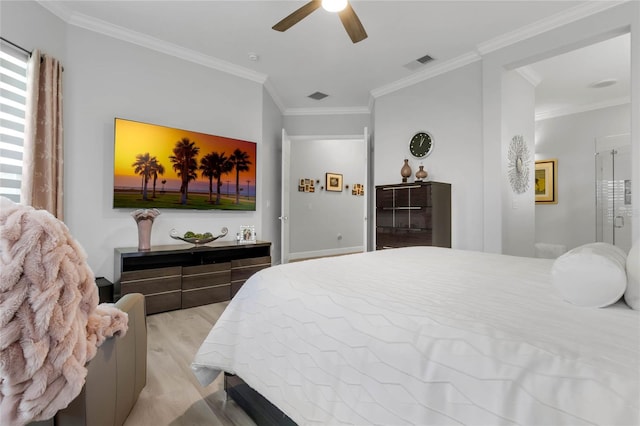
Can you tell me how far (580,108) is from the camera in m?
5.02

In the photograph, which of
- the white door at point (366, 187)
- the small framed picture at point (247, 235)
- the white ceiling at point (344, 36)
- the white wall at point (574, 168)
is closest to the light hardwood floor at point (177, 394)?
the small framed picture at point (247, 235)

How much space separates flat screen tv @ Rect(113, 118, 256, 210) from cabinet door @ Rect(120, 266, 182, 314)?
2.54ft

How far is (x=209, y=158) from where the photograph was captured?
3.62m

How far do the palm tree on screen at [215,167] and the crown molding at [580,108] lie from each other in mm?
5456

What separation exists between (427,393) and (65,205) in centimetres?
338

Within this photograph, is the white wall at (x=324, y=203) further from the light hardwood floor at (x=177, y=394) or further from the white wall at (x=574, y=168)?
the light hardwood floor at (x=177, y=394)

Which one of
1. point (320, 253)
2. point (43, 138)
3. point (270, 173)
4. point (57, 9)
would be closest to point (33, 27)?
point (57, 9)

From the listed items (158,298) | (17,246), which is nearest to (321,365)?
(17,246)

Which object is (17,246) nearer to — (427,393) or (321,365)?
(321,365)

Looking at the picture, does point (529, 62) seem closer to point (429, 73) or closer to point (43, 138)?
point (429, 73)

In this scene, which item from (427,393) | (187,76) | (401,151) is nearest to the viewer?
(427,393)

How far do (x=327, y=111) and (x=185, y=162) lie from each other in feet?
9.28

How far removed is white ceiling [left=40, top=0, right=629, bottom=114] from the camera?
2.79 metres

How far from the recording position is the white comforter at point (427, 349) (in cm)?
57
